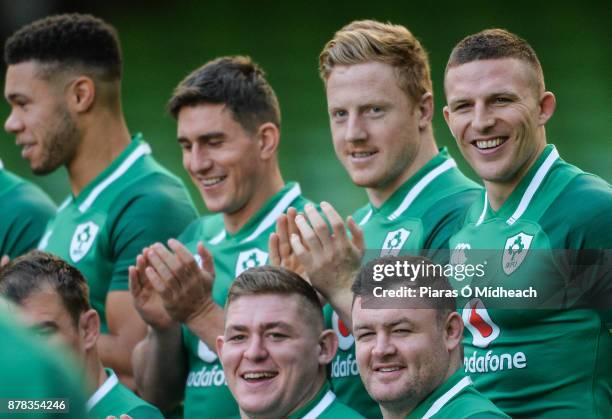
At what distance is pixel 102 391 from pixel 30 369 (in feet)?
6.38

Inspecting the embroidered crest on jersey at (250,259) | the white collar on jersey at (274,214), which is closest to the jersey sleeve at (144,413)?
the embroidered crest on jersey at (250,259)

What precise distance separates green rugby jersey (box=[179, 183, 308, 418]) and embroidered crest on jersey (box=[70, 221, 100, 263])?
1.17 ft

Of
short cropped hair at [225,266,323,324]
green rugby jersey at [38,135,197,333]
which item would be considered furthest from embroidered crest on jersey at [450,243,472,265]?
green rugby jersey at [38,135,197,333]

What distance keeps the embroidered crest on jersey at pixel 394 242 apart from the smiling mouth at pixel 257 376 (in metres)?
0.46

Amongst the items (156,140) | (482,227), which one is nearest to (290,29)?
(156,140)

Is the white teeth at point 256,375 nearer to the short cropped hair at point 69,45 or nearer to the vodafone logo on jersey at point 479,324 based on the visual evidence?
the vodafone logo on jersey at point 479,324

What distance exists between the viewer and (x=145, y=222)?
147 inches

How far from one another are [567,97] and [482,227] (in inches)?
209

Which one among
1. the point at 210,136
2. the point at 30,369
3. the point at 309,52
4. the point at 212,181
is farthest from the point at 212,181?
the point at 309,52

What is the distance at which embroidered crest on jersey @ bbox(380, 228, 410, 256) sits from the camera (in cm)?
299

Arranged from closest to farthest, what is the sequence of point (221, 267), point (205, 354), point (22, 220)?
point (205, 354) → point (221, 267) → point (22, 220)

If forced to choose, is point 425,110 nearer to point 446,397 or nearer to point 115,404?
point 446,397

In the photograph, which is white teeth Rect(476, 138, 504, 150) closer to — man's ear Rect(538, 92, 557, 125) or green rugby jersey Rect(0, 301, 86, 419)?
man's ear Rect(538, 92, 557, 125)

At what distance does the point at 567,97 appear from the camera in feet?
25.8
